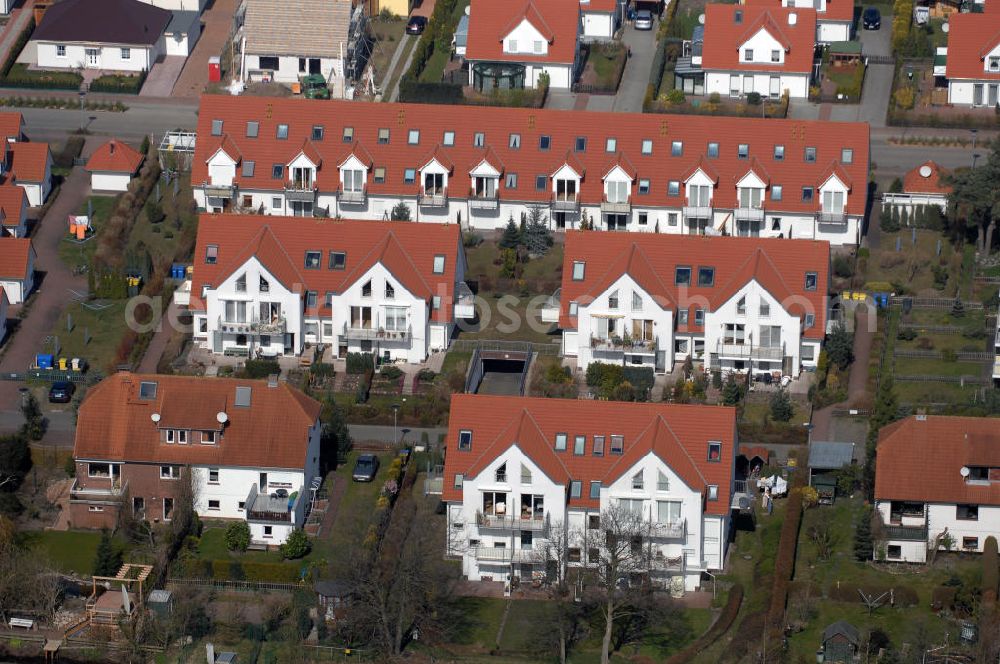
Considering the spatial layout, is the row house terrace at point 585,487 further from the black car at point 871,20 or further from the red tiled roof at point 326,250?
the black car at point 871,20

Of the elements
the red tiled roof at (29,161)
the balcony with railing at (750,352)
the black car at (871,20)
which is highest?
the black car at (871,20)

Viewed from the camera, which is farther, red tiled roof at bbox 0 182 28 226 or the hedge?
red tiled roof at bbox 0 182 28 226

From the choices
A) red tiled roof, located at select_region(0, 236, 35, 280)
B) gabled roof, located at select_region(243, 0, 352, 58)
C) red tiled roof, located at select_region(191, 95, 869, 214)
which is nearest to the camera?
red tiled roof, located at select_region(0, 236, 35, 280)

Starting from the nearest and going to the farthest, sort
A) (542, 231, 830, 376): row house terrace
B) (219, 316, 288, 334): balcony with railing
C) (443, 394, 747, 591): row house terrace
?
(443, 394, 747, 591): row house terrace < (542, 231, 830, 376): row house terrace < (219, 316, 288, 334): balcony with railing

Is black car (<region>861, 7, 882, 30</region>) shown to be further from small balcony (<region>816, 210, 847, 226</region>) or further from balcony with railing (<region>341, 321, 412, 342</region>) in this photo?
balcony with railing (<region>341, 321, 412, 342</region>)

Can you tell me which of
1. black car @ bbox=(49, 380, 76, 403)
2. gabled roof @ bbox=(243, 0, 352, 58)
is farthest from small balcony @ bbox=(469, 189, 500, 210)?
black car @ bbox=(49, 380, 76, 403)

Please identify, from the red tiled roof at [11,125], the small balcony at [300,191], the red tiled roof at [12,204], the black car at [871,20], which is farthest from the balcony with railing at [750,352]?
the red tiled roof at [11,125]
